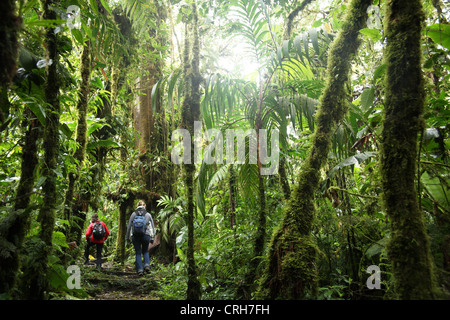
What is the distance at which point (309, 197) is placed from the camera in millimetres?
2203

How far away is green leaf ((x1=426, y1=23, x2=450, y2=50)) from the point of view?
2018mm

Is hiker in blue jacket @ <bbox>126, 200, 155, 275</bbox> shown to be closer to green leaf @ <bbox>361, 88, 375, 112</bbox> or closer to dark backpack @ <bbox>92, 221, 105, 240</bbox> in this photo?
dark backpack @ <bbox>92, 221, 105, 240</bbox>

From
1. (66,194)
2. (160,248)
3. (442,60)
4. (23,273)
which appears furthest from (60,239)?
(160,248)

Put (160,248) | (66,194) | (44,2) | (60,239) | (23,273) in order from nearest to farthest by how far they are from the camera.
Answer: (23,273)
(44,2)
(60,239)
(66,194)
(160,248)

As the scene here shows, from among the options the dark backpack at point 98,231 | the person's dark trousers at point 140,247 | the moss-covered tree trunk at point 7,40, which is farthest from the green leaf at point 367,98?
the dark backpack at point 98,231

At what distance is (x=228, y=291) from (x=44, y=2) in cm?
349

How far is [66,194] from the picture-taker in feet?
11.3

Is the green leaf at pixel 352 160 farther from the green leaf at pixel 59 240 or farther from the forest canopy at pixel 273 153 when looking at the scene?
the green leaf at pixel 59 240

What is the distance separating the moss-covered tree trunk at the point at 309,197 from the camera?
6.38ft

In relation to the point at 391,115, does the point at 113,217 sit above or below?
below

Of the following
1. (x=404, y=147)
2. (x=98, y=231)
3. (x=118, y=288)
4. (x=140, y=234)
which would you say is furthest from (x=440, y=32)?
(x=98, y=231)

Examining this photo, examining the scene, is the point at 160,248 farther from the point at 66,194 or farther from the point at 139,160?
the point at 66,194

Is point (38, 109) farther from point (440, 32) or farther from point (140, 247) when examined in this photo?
point (140, 247)

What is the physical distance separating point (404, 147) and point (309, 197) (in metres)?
0.79
